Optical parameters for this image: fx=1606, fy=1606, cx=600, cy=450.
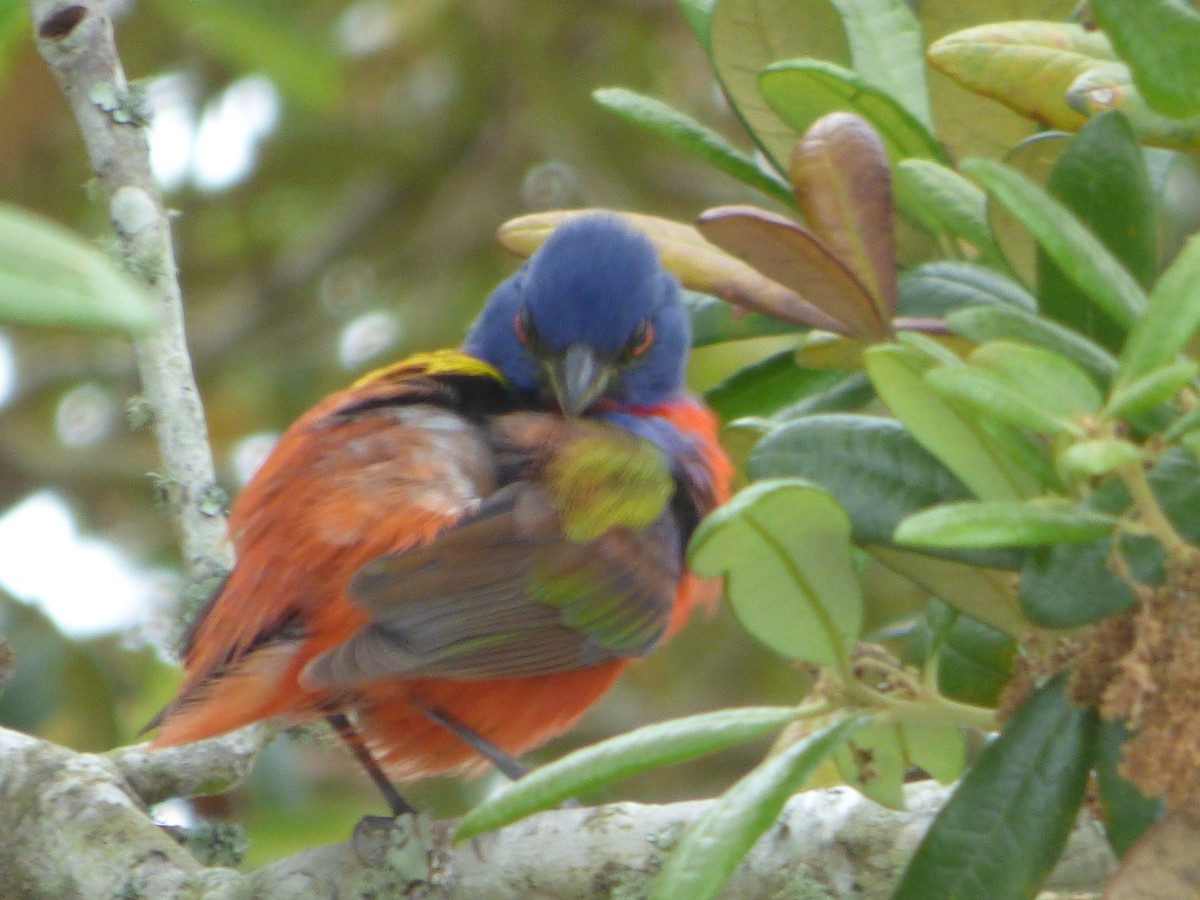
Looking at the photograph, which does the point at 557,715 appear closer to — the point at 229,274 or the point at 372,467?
the point at 372,467

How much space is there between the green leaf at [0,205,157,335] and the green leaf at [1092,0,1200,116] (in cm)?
122

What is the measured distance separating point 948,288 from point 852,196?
0.89 ft

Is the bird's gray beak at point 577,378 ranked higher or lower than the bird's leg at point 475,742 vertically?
higher

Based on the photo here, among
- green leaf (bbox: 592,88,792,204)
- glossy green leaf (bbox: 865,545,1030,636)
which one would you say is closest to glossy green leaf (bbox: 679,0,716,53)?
green leaf (bbox: 592,88,792,204)

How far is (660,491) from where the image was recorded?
3477 millimetres

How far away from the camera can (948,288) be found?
225 cm

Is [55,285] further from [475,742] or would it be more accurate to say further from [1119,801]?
[475,742]

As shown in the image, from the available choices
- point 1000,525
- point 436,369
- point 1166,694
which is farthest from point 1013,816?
point 436,369

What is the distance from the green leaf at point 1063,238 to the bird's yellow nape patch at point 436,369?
2190mm

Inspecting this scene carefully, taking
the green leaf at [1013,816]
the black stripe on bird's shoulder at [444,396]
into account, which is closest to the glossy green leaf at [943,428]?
the green leaf at [1013,816]

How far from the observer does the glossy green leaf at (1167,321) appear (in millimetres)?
1505

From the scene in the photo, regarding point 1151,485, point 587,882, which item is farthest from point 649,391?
point 1151,485

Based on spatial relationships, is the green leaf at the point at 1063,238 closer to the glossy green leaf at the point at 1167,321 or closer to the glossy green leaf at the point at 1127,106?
the glossy green leaf at the point at 1167,321

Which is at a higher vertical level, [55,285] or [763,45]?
[55,285]
